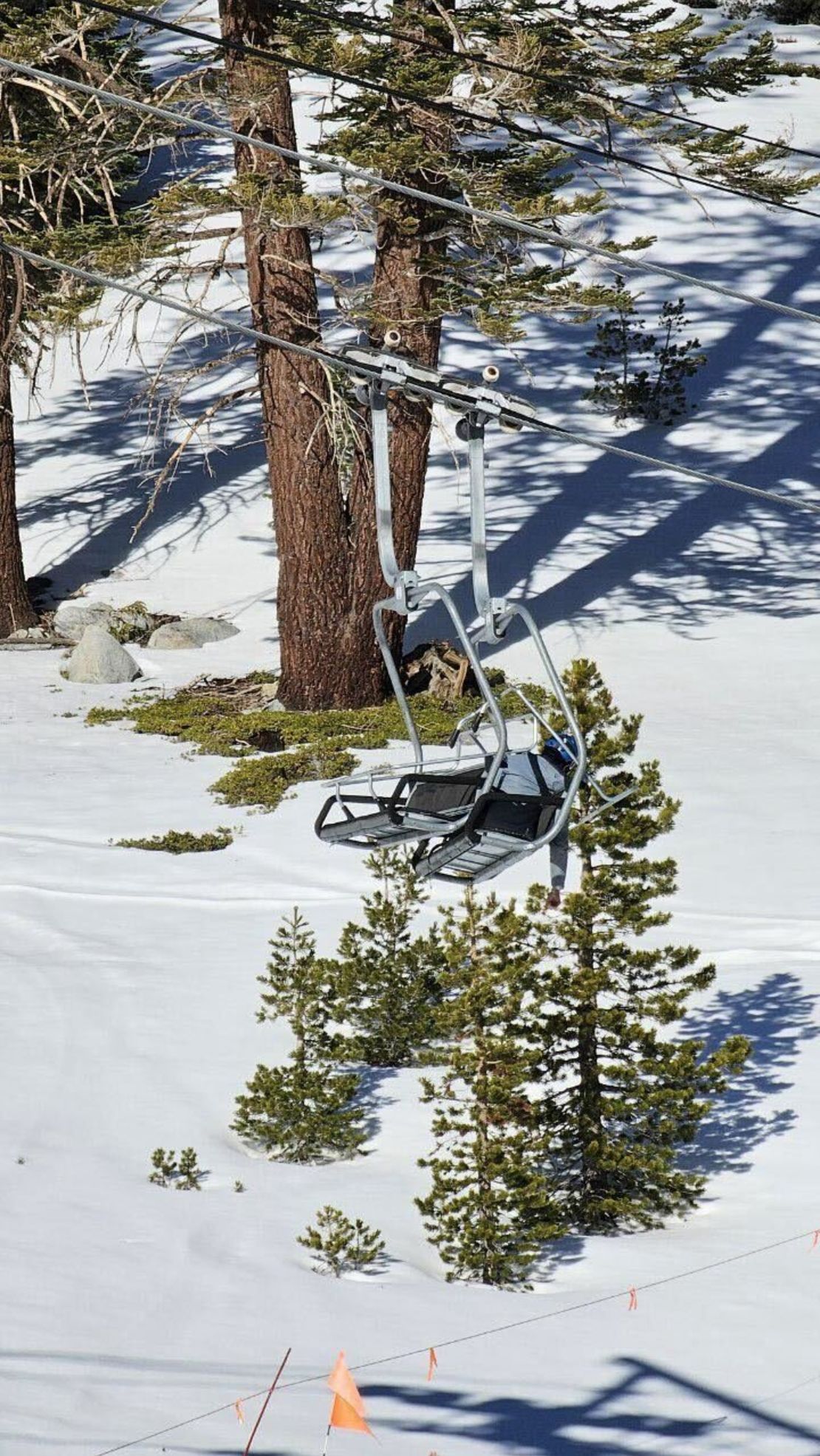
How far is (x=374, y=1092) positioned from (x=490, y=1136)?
4.95 ft

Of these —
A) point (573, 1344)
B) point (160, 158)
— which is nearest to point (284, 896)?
point (573, 1344)

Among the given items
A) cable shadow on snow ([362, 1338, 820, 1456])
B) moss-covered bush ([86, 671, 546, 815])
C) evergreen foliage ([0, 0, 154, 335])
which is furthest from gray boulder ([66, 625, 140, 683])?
cable shadow on snow ([362, 1338, 820, 1456])

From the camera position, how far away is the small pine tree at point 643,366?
26.4 metres

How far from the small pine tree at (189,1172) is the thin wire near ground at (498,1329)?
180cm

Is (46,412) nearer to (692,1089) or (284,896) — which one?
(284,896)

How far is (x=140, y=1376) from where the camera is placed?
265 inches

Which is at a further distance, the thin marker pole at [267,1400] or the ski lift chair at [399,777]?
the ski lift chair at [399,777]

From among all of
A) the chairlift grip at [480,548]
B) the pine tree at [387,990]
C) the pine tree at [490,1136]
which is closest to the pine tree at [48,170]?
the pine tree at [387,990]

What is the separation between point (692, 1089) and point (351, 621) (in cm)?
906

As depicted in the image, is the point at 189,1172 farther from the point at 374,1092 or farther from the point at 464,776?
the point at 464,776

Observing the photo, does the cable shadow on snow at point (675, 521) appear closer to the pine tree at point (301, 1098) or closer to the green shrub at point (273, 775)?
the green shrub at point (273, 775)

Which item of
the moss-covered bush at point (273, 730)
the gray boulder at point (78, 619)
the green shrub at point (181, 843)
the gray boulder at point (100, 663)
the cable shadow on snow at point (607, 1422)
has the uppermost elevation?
the gray boulder at point (78, 619)

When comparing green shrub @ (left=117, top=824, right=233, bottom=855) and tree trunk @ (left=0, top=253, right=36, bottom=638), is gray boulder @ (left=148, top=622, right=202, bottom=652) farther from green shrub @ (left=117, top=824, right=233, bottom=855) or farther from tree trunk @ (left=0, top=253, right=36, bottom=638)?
green shrub @ (left=117, top=824, right=233, bottom=855)

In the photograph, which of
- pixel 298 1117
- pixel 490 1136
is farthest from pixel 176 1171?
pixel 490 1136
